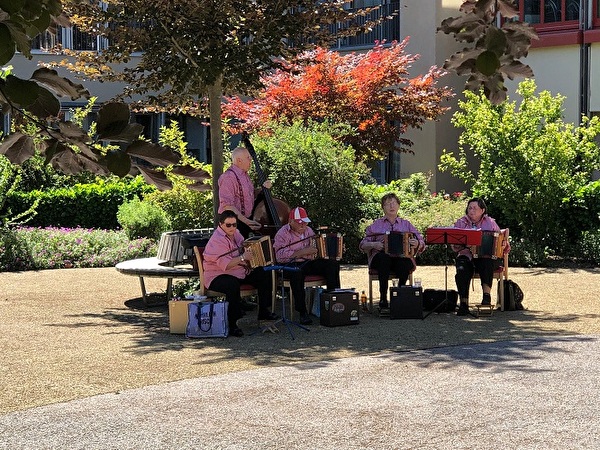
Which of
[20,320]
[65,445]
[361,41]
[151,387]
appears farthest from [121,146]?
[361,41]

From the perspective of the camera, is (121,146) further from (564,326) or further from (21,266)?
(21,266)

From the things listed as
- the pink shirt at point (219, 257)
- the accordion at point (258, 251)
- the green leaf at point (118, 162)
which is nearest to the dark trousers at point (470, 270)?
the accordion at point (258, 251)

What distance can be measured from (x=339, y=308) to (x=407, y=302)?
878 millimetres

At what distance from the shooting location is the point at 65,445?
6.43m

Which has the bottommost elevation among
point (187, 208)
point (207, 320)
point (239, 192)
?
point (207, 320)

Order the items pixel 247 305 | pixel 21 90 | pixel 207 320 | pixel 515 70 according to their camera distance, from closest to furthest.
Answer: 1. pixel 21 90
2. pixel 515 70
3. pixel 207 320
4. pixel 247 305

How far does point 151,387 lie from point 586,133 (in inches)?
445

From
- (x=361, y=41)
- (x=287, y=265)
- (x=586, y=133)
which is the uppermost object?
(x=361, y=41)

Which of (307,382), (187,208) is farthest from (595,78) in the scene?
(307,382)

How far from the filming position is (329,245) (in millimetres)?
11586

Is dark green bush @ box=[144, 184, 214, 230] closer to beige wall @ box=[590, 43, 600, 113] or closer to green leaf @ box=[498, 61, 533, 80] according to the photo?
beige wall @ box=[590, 43, 600, 113]

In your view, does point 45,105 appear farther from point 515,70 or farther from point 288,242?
point 288,242

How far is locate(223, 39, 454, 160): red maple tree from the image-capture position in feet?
68.9

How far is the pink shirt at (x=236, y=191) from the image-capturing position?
11766mm
